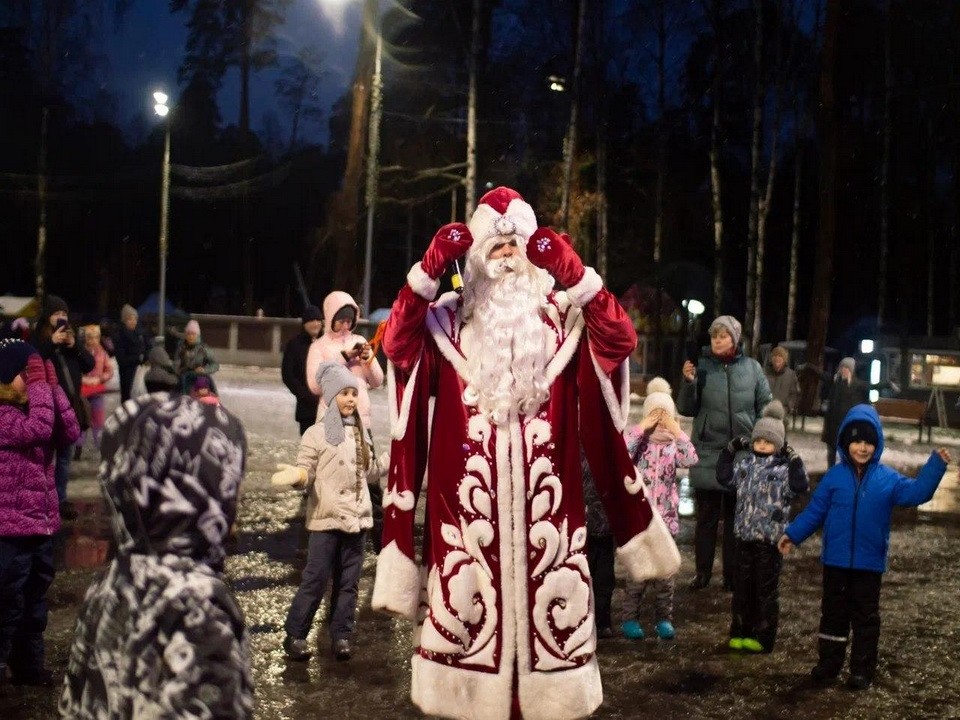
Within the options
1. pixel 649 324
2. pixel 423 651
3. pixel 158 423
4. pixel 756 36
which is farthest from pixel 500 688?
pixel 649 324

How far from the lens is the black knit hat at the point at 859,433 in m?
6.61

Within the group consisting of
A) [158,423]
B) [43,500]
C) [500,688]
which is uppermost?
[158,423]

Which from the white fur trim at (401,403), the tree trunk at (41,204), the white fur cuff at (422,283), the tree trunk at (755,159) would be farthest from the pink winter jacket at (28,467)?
the tree trunk at (41,204)

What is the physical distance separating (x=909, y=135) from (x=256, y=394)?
2613 centimetres

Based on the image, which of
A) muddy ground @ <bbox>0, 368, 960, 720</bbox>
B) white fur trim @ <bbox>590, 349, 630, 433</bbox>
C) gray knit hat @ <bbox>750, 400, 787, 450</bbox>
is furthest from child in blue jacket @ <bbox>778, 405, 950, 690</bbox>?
white fur trim @ <bbox>590, 349, 630, 433</bbox>

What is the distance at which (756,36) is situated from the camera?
2977 cm

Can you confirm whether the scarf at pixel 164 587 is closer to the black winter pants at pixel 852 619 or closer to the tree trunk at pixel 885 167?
the black winter pants at pixel 852 619

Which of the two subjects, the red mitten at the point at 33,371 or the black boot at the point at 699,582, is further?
the black boot at the point at 699,582

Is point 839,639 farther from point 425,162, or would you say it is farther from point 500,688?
point 425,162

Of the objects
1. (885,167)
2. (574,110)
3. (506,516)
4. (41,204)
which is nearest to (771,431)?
(506,516)

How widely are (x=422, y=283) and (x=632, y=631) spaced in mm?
3580

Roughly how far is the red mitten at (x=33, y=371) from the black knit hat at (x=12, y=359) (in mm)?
21

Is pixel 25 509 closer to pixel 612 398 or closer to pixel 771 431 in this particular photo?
pixel 612 398

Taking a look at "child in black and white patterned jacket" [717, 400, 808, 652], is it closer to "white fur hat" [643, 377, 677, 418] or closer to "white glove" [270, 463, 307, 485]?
"white fur hat" [643, 377, 677, 418]
